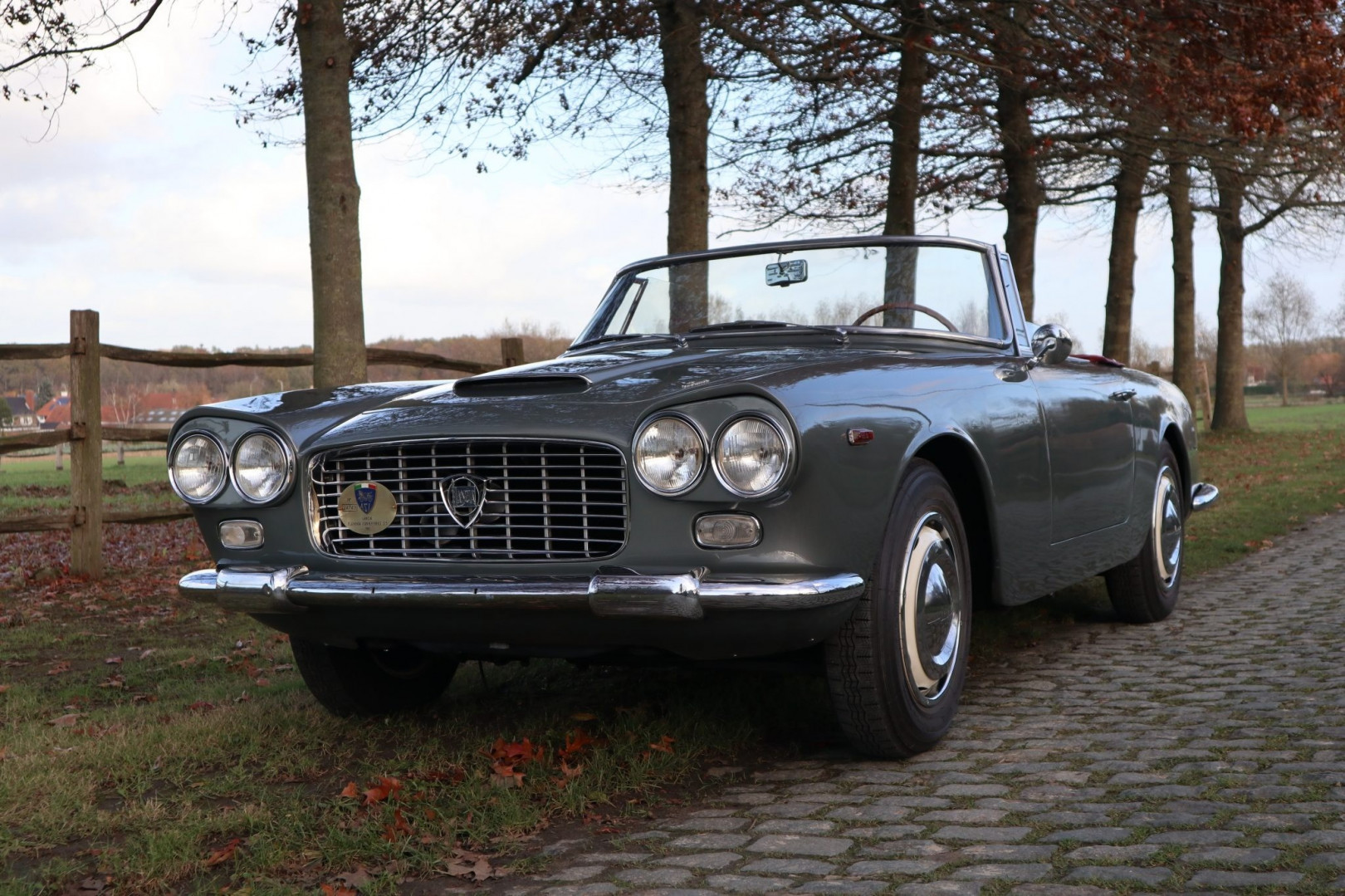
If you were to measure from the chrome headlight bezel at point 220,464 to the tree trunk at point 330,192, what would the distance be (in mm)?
3599

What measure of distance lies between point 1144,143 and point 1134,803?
13.5 metres

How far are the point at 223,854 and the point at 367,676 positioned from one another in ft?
4.21

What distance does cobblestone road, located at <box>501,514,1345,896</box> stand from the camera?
2682mm

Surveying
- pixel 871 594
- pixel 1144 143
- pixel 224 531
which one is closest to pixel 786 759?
pixel 871 594

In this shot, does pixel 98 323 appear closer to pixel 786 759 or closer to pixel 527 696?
pixel 527 696

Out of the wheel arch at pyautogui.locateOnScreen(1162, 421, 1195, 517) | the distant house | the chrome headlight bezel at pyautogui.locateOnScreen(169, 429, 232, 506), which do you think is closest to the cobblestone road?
the chrome headlight bezel at pyautogui.locateOnScreen(169, 429, 232, 506)

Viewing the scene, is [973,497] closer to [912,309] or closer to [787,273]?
[912,309]

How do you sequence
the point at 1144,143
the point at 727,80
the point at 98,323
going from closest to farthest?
1. the point at 98,323
2. the point at 727,80
3. the point at 1144,143

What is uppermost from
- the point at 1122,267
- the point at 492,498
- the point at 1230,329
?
the point at 1122,267

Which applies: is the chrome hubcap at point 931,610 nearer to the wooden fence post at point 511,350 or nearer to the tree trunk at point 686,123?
the tree trunk at point 686,123

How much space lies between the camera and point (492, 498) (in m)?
3.36

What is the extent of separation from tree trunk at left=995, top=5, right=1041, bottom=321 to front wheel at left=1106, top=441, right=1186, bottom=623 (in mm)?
8306

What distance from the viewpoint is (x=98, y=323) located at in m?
8.29

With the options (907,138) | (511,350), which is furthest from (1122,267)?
(511,350)
